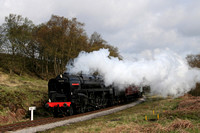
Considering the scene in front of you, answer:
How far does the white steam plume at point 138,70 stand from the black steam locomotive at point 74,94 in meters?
1.78

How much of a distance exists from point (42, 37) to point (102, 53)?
18.9 meters

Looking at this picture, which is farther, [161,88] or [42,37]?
[42,37]

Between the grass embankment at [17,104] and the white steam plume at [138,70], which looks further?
the white steam plume at [138,70]

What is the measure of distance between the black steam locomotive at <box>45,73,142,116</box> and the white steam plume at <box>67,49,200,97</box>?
70.0 inches

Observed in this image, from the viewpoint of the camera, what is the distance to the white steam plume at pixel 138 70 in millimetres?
26094

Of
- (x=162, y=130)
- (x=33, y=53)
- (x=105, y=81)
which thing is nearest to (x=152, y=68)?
(x=105, y=81)

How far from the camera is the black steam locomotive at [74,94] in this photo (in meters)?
19.8

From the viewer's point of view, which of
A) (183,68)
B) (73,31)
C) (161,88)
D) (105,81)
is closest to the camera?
(105,81)

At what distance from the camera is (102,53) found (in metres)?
26.9

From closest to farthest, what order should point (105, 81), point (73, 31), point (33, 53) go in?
1. point (105, 81)
2. point (73, 31)
3. point (33, 53)

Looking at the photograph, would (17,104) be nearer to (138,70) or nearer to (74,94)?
(74,94)

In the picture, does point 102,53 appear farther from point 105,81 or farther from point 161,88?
point 161,88

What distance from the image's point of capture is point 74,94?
66.1 feet

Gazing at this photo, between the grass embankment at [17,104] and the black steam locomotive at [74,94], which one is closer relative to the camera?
the grass embankment at [17,104]
